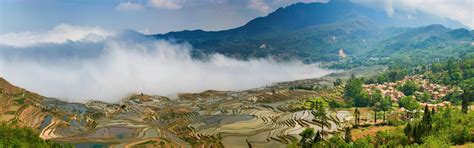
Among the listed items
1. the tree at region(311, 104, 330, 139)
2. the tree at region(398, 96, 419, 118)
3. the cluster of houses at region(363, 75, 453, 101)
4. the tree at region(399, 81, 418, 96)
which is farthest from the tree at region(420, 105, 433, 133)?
the tree at region(399, 81, 418, 96)

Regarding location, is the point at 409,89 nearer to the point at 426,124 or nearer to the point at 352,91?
the point at 352,91

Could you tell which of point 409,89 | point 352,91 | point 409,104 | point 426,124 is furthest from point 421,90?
point 426,124

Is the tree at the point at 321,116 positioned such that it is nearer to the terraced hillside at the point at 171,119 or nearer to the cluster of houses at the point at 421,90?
the terraced hillside at the point at 171,119

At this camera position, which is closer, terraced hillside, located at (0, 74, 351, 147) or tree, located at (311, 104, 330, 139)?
terraced hillside, located at (0, 74, 351, 147)

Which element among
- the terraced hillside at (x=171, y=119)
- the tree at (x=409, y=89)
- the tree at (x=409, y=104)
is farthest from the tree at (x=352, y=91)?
the tree at (x=409, y=104)

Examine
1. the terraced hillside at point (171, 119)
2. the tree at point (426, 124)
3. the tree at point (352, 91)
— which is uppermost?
the tree at point (352, 91)

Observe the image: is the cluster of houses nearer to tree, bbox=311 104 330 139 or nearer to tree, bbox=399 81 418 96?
tree, bbox=399 81 418 96

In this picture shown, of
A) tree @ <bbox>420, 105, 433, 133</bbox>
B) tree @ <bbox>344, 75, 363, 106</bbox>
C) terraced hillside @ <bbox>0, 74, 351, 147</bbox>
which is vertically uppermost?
tree @ <bbox>344, 75, 363, 106</bbox>

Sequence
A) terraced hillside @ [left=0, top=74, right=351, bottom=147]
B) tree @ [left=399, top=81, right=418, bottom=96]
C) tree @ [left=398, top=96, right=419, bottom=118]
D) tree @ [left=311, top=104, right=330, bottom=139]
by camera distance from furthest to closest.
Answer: tree @ [left=399, top=81, right=418, bottom=96], tree @ [left=398, top=96, right=419, bottom=118], tree @ [left=311, top=104, right=330, bottom=139], terraced hillside @ [left=0, top=74, right=351, bottom=147]

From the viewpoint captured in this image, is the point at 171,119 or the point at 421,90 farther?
the point at 421,90

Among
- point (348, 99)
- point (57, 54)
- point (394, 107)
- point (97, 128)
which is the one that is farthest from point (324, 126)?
point (57, 54)

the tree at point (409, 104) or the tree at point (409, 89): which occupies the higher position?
the tree at point (409, 89)
